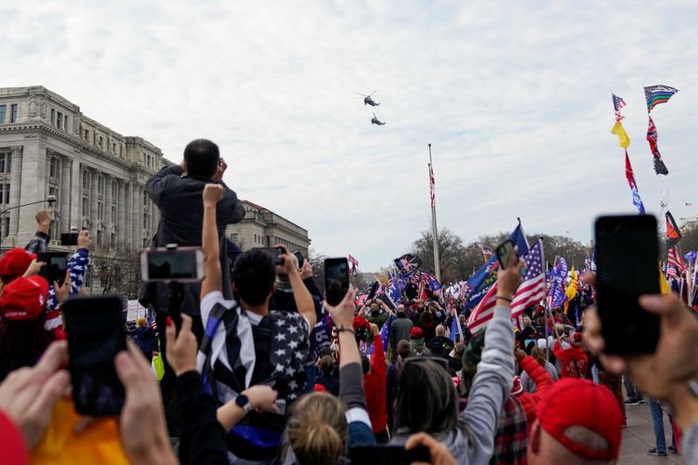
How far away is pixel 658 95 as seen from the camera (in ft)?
54.5

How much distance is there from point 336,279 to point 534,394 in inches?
77.7

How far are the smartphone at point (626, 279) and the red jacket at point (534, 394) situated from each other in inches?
93.3

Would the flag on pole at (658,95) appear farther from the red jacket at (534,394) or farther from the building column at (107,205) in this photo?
the building column at (107,205)

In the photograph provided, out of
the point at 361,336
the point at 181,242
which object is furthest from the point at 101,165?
the point at 181,242

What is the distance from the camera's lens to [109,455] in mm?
1214

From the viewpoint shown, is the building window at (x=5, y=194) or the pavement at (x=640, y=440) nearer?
the pavement at (x=640, y=440)

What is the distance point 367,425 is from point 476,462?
1.78ft

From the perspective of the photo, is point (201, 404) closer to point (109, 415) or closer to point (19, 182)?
point (109, 415)

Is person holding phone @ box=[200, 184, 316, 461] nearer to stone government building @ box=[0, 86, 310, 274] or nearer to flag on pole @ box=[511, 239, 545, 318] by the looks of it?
flag on pole @ box=[511, 239, 545, 318]

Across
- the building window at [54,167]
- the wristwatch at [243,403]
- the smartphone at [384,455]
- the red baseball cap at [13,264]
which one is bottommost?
the smartphone at [384,455]

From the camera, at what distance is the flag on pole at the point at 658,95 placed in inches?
651

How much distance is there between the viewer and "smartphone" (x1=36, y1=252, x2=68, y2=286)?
413cm

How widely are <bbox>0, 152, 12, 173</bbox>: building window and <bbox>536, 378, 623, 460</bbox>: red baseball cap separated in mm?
76980

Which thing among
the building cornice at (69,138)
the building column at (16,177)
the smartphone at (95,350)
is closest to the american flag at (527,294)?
the smartphone at (95,350)
